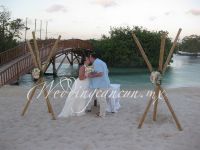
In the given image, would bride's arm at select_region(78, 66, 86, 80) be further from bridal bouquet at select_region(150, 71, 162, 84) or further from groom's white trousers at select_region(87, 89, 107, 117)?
bridal bouquet at select_region(150, 71, 162, 84)

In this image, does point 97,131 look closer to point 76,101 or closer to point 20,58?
point 76,101

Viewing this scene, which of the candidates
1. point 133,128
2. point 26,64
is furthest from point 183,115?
point 26,64

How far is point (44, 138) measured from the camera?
9.62m

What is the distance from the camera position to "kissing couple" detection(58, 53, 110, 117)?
38.7ft

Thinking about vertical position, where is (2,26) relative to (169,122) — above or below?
above

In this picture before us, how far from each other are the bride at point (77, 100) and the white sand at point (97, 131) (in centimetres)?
36

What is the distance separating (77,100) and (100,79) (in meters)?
0.96

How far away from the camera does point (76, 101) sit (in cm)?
1212

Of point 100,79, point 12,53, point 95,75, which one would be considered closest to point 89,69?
point 95,75

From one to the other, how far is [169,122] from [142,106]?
9.27 feet

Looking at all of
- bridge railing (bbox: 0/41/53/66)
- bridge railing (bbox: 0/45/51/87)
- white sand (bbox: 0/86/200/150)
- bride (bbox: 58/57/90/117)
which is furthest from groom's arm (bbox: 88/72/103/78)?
bridge railing (bbox: 0/41/53/66)

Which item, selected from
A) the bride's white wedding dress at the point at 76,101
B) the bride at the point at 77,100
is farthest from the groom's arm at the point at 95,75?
the bride's white wedding dress at the point at 76,101

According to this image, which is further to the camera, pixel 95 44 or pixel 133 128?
pixel 95 44

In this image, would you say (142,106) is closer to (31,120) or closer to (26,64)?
(31,120)
